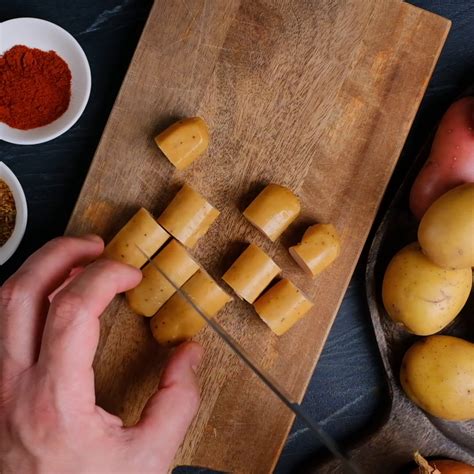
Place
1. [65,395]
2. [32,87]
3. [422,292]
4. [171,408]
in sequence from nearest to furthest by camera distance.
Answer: [65,395]
[171,408]
[422,292]
[32,87]

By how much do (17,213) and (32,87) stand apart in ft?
0.91

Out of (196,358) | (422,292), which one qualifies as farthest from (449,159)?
(196,358)

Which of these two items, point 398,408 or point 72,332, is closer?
point 72,332

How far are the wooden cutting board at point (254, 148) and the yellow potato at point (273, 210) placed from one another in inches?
2.2

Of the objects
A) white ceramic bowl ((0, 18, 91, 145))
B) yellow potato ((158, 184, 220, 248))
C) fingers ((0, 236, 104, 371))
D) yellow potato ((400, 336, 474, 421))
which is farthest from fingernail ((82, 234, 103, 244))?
yellow potato ((400, 336, 474, 421))

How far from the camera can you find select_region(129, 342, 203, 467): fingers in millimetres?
1303

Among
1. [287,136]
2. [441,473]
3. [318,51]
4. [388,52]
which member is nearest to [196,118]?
[287,136]

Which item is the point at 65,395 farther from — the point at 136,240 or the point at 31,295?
the point at 136,240

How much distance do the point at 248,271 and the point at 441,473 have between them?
1.97 ft

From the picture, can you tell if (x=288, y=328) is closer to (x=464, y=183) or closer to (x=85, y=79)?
(x=464, y=183)

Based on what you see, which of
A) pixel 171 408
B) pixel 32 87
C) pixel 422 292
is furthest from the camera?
pixel 32 87

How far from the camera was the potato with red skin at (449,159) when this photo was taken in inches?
58.1

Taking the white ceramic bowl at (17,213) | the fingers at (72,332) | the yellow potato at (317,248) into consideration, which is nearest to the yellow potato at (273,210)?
the yellow potato at (317,248)

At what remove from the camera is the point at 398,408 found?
1.61m
